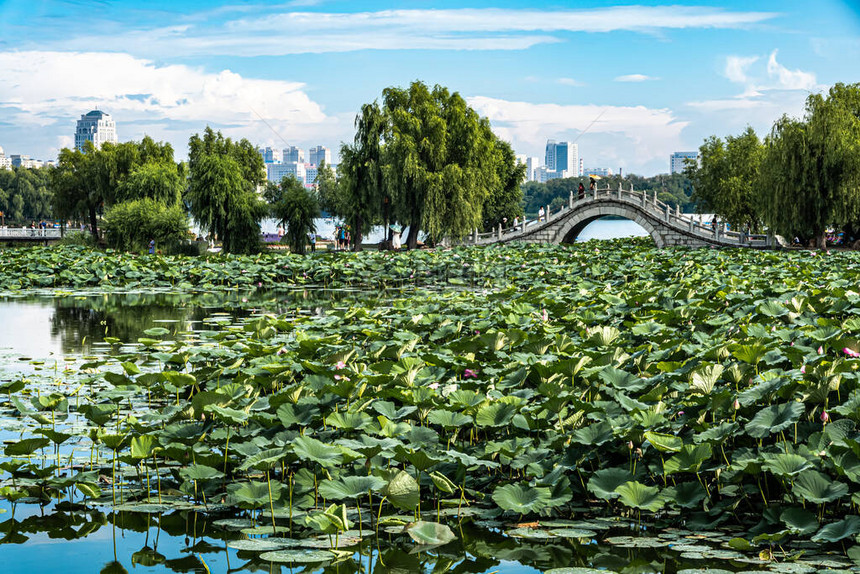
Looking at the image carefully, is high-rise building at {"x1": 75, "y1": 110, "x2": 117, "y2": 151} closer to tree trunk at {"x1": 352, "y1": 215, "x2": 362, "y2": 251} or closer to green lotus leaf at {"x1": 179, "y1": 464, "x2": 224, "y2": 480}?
tree trunk at {"x1": 352, "y1": 215, "x2": 362, "y2": 251}

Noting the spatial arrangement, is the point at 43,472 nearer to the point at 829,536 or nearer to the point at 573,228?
the point at 829,536

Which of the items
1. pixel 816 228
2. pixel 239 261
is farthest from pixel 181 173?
pixel 816 228

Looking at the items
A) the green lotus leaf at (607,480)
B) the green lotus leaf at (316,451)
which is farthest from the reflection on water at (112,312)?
the green lotus leaf at (607,480)

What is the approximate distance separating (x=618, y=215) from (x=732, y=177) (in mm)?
5213

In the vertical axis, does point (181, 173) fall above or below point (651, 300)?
above

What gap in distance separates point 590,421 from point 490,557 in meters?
1.21

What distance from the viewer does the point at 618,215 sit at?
37656mm

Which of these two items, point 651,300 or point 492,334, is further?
point 651,300

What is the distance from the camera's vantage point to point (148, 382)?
18.2 ft

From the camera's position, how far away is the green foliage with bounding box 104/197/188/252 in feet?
87.6

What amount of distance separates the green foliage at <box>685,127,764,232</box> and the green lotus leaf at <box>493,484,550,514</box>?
34189 millimetres

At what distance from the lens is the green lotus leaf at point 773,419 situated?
388cm

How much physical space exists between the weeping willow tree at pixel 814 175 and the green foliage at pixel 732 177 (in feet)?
28.7

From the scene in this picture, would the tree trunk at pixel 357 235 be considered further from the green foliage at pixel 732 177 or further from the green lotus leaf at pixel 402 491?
the green lotus leaf at pixel 402 491
